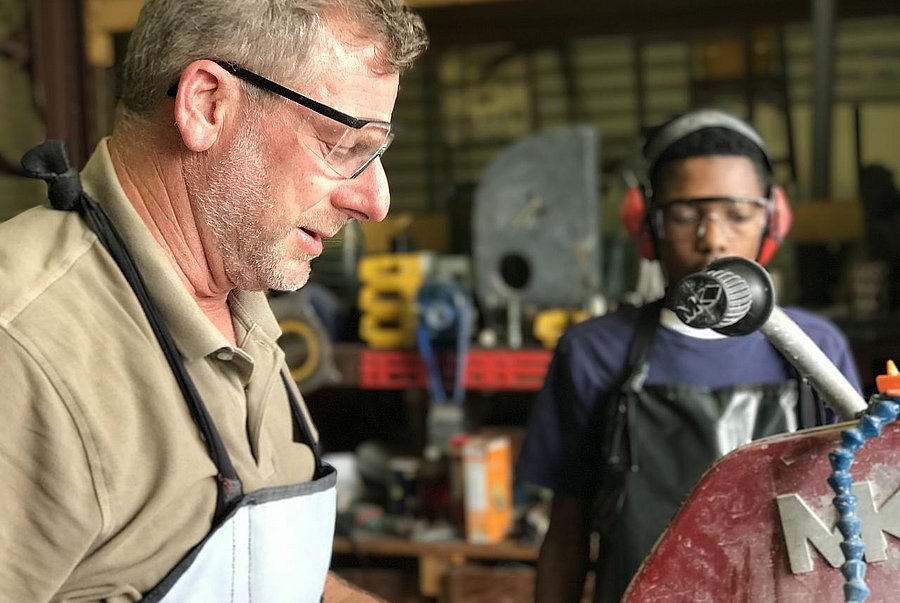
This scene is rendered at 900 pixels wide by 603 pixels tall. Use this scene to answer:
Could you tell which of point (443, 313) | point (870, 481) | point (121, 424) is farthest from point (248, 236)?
point (443, 313)

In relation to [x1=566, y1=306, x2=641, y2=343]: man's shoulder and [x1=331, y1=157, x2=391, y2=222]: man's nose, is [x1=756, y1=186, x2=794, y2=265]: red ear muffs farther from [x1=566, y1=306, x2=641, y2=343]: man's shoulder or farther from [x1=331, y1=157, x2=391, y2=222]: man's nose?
[x1=331, y1=157, x2=391, y2=222]: man's nose

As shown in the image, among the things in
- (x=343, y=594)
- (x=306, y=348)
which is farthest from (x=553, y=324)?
(x=343, y=594)

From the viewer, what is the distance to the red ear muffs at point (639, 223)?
1.88 meters

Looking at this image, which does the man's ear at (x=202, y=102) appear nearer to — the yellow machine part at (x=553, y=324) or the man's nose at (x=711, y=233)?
the man's nose at (x=711, y=233)

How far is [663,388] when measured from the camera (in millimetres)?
1756

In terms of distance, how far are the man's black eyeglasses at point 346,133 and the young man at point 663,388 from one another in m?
0.66

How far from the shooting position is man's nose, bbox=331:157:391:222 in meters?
1.28

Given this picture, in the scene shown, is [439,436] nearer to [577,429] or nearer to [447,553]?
[447,553]

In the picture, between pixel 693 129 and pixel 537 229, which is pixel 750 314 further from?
pixel 537 229

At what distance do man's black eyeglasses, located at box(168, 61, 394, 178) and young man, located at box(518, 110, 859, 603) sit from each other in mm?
662

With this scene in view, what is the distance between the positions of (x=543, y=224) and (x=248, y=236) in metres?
1.90

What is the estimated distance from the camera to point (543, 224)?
3.06 metres

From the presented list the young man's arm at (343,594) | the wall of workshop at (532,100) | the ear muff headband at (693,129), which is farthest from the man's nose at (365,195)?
the wall of workshop at (532,100)

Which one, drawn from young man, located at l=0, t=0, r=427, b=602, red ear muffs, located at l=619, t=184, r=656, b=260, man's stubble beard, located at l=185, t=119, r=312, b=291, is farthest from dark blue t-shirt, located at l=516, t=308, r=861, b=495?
man's stubble beard, located at l=185, t=119, r=312, b=291
